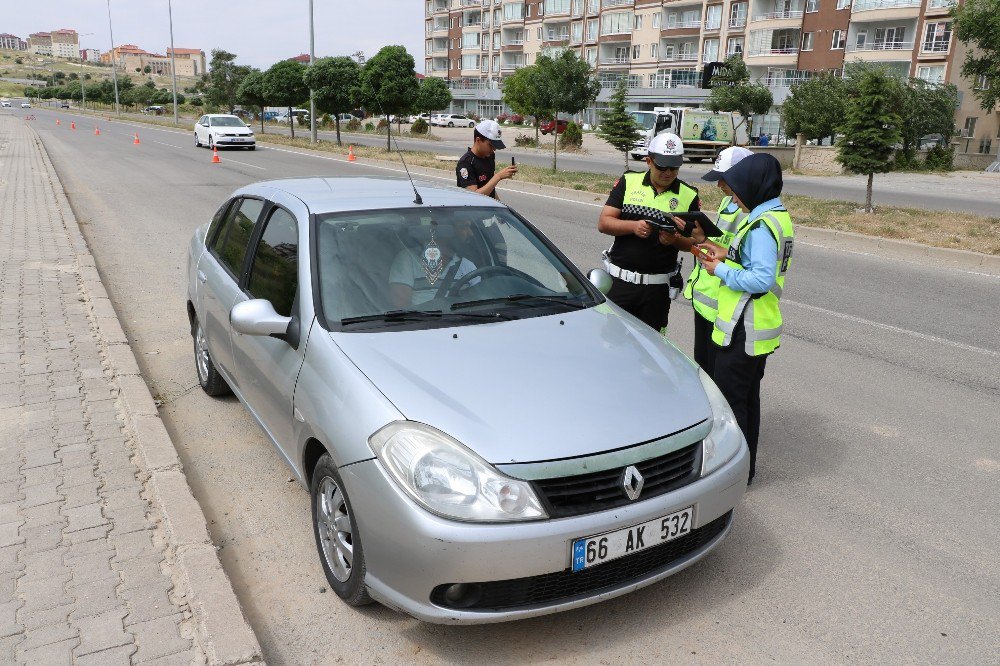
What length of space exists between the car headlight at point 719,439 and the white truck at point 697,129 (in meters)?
34.8

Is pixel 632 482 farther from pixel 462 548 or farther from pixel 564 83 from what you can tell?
pixel 564 83

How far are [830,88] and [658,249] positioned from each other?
3781cm

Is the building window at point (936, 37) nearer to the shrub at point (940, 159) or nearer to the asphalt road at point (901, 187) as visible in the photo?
the shrub at point (940, 159)

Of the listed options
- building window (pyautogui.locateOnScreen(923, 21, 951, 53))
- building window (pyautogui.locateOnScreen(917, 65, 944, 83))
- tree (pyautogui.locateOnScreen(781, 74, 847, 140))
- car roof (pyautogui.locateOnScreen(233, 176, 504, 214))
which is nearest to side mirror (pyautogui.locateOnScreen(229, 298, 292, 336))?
car roof (pyautogui.locateOnScreen(233, 176, 504, 214))

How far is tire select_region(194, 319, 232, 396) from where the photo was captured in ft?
17.2

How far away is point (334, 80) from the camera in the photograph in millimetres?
35469

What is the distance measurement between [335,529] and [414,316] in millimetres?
968

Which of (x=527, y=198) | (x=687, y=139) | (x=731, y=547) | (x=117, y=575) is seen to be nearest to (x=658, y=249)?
(x=731, y=547)

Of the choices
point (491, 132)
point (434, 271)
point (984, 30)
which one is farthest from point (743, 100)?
point (434, 271)

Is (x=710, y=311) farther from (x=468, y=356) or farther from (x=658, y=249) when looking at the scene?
(x=468, y=356)

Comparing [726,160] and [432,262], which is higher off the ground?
[726,160]

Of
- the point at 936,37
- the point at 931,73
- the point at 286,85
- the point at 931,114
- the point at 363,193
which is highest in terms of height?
the point at 936,37

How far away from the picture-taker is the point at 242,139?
33562 mm

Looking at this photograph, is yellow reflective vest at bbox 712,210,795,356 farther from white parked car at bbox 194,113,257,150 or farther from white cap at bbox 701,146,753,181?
white parked car at bbox 194,113,257,150
